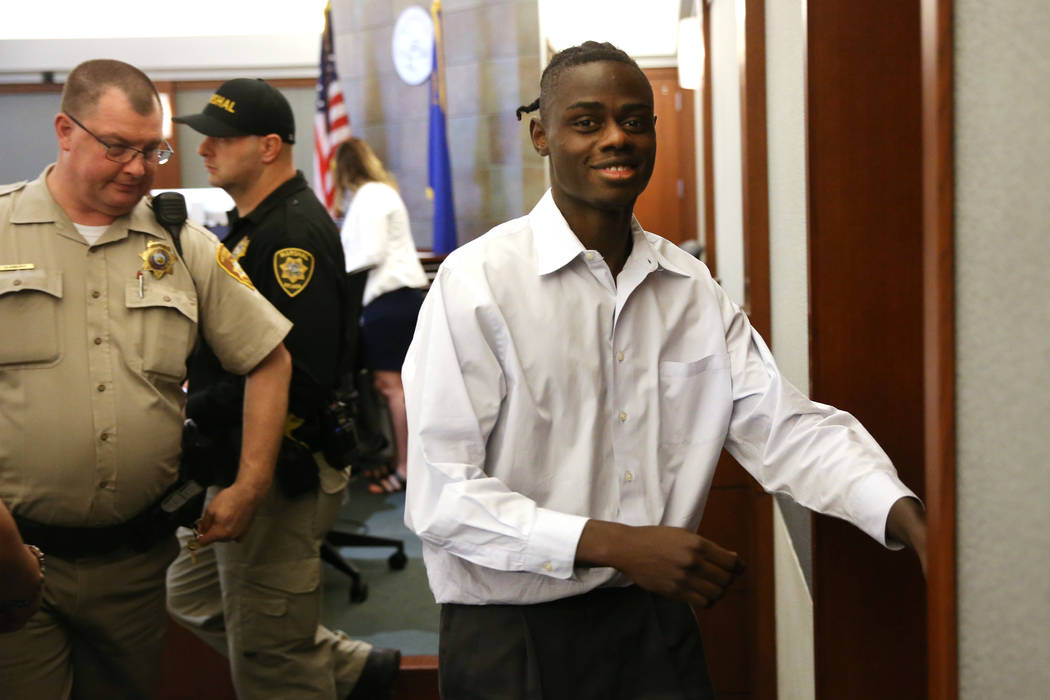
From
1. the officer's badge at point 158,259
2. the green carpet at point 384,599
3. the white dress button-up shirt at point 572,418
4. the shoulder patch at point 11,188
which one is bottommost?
the green carpet at point 384,599

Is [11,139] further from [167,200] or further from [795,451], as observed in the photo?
[795,451]

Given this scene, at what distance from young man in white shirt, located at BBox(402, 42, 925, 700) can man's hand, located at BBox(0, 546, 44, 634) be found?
0.54m

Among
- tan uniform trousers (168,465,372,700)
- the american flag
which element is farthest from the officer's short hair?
the american flag

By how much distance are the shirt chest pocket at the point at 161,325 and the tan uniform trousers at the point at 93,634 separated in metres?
0.34

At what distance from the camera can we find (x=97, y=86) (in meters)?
1.84

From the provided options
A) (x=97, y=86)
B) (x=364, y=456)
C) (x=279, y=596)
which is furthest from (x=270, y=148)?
(x=364, y=456)

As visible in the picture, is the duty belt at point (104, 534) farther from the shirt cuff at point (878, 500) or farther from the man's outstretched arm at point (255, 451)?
the shirt cuff at point (878, 500)

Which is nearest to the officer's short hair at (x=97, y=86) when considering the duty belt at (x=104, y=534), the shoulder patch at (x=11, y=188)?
the shoulder patch at (x=11, y=188)

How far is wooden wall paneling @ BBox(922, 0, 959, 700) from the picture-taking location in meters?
0.87

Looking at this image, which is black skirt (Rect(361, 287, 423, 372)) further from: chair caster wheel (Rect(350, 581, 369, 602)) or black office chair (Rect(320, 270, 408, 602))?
chair caster wheel (Rect(350, 581, 369, 602))

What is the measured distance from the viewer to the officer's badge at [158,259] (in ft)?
6.20

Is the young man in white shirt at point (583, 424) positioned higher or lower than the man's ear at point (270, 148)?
lower

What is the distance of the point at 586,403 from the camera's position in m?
1.34

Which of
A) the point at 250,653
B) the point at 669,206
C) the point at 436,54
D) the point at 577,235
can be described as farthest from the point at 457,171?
the point at 577,235
